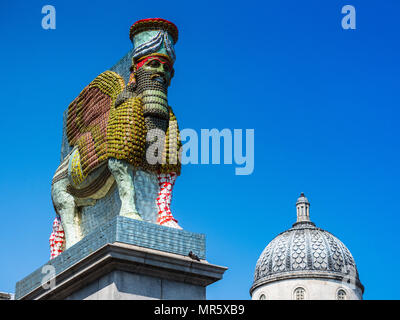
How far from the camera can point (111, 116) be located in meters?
18.5

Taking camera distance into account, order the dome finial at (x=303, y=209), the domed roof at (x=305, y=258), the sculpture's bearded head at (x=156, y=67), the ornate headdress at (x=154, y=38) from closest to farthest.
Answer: the sculpture's bearded head at (x=156, y=67) → the ornate headdress at (x=154, y=38) → the domed roof at (x=305, y=258) → the dome finial at (x=303, y=209)

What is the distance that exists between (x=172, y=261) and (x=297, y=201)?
63442 millimetres

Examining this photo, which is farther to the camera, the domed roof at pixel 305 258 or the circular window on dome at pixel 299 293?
the domed roof at pixel 305 258

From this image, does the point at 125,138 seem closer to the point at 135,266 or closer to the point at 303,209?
the point at 135,266

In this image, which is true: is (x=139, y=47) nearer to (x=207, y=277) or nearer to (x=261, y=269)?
(x=207, y=277)

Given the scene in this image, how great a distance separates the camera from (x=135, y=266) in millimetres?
16219

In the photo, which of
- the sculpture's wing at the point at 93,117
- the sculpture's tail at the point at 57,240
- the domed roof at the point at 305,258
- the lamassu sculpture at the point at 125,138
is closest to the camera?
the lamassu sculpture at the point at 125,138

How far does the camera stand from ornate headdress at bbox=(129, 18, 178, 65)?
1883 centimetres

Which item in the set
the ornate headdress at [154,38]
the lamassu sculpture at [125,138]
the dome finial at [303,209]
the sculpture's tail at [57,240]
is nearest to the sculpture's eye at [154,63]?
the lamassu sculpture at [125,138]

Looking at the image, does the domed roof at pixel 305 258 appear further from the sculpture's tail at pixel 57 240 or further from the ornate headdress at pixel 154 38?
the ornate headdress at pixel 154 38

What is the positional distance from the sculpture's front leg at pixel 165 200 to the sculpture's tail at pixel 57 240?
2971 millimetres

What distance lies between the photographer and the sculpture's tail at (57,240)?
1950 cm

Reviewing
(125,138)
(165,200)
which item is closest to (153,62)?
(125,138)

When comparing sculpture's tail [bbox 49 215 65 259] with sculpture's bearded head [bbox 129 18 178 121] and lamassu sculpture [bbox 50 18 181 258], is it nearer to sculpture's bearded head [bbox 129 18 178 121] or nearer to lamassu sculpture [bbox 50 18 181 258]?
lamassu sculpture [bbox 50 18 181 258]
